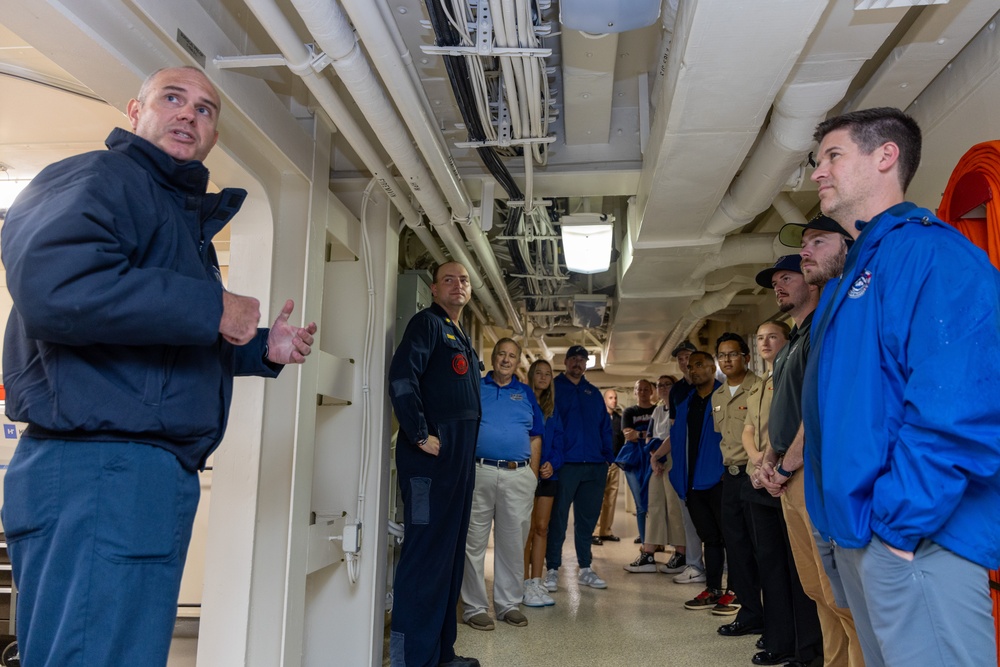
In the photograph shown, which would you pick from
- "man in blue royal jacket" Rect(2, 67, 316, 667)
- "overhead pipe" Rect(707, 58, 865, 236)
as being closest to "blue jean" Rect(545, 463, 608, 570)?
"overhead pipe" Rect(707, 58, 865, 236)

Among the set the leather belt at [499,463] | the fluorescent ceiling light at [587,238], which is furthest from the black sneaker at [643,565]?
the fluorescent ceiling light at [587,238]

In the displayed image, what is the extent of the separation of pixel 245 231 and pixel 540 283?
11.8 ft

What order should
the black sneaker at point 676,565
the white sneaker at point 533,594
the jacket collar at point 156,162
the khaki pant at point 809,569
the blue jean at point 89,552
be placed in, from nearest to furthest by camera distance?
the blue jean at point 89,552
the jacket collar at point 156,162
the khaki pant at point 809,569
the white sneaker at point 533,594
the black sneaker at point 676,565

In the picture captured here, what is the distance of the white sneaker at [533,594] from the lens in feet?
13.0

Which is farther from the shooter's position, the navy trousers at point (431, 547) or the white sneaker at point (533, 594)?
the white sneaker at point (533, 594)

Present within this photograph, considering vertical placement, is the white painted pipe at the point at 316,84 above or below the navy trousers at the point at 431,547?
above

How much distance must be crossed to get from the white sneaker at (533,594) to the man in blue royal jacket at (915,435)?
2.82m

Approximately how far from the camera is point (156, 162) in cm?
122

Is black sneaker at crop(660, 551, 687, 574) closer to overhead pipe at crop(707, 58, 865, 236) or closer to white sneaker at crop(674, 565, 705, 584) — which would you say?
white sneaker at crop(674, 565, 705, 584)

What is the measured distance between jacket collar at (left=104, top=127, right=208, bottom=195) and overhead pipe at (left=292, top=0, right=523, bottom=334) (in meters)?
0.52

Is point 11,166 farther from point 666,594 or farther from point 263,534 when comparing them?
point 666,594

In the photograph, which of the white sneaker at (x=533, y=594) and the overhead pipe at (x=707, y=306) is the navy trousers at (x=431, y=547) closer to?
the white sneaker at (x=533, y=594)

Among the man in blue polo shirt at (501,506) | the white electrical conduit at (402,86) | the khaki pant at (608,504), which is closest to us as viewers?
the white electrical conduit at (402,86)

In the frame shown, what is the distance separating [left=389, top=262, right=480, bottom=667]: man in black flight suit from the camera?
2.64 m
